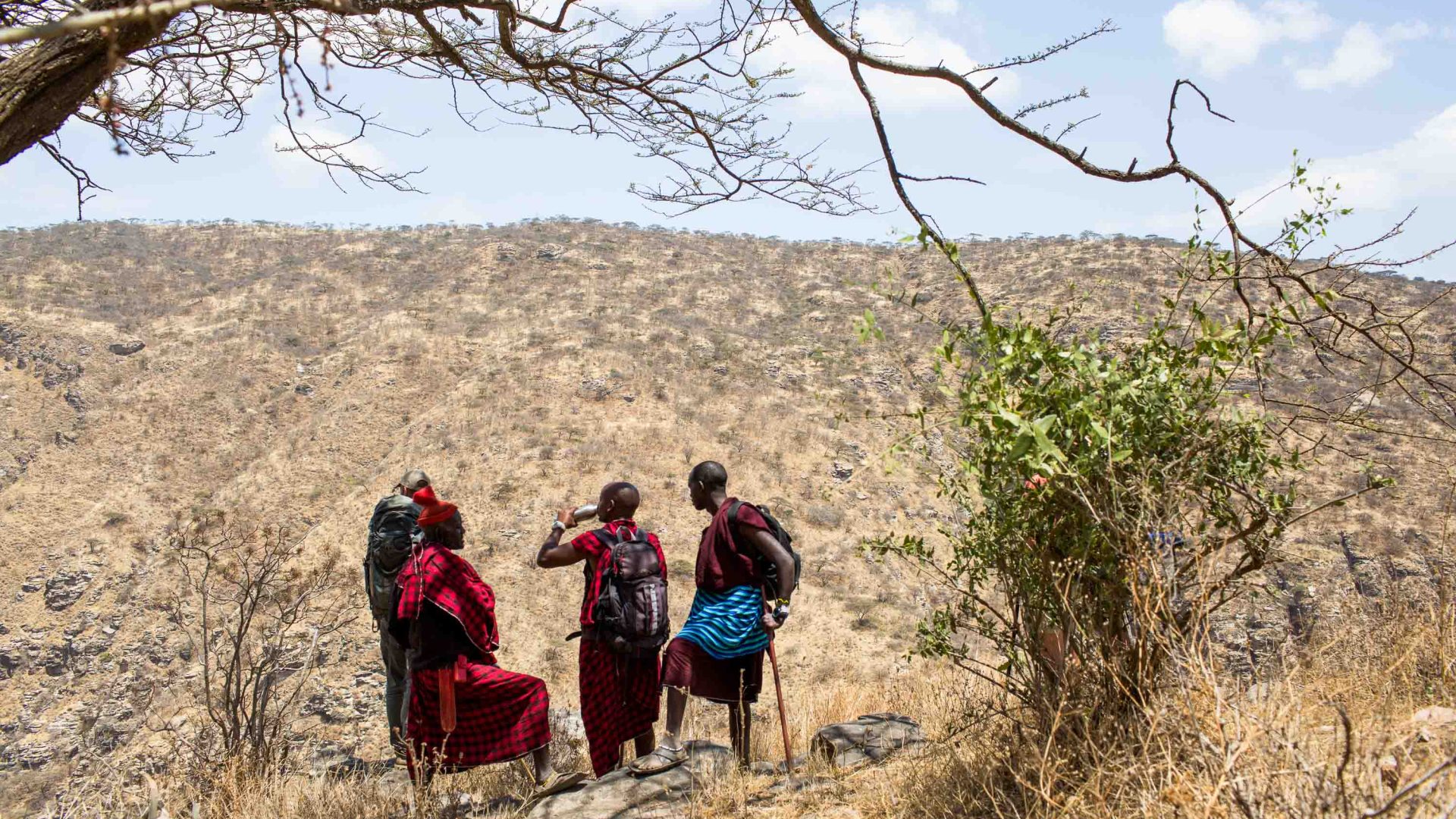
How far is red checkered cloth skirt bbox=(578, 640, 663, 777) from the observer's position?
4590 mm

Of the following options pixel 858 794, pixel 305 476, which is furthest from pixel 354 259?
pixel 858 794

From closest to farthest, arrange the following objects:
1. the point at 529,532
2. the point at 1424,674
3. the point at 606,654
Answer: the point at 1424,674 → the point at 606,654 → the point at 529,532

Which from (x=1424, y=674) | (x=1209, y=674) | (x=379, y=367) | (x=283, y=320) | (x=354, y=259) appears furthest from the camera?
(x=354, y=259)

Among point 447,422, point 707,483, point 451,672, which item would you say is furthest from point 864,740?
point 447,422

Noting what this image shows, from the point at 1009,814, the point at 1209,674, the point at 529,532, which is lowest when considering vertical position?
the point at 529,532

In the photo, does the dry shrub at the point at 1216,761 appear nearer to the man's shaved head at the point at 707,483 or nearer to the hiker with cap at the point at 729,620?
the hiker with cap at the point at 729,620

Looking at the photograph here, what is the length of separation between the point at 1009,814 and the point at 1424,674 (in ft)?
7.52

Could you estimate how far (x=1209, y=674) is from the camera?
2502 mm

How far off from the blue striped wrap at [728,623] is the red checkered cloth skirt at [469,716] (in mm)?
811

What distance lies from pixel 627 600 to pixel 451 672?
87cm

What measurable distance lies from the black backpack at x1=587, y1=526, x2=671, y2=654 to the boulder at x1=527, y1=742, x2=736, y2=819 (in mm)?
607

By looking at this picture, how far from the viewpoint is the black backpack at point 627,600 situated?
4.50 meters

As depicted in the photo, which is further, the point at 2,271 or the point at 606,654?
the point at 2,271

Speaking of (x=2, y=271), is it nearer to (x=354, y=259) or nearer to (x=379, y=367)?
(x=354, y=259)
